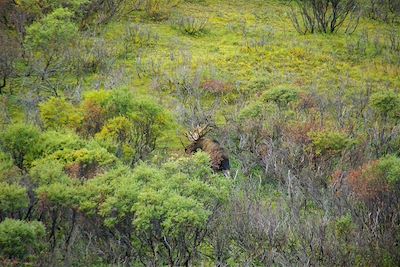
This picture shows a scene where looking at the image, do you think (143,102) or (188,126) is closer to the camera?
(143,102)

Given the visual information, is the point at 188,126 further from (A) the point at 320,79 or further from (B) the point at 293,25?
(B) the point at 293,25

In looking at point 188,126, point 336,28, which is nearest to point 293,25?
point 336,28

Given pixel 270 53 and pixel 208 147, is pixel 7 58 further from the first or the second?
pixel 270 53

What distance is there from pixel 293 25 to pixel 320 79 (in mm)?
5681

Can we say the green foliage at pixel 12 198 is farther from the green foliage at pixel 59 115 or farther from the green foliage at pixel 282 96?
the green foliage at pixel 282 96

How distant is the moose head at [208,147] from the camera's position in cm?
1343

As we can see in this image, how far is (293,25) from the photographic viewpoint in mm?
24234

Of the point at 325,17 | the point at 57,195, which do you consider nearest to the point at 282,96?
the point at 57,195

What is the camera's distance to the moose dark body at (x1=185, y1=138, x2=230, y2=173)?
1337 centimetres

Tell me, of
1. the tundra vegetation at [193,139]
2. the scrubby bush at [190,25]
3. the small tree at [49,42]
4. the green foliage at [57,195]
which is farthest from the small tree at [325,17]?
the green foliage at [57,195]

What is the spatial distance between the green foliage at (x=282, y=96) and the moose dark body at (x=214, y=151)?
279 cm

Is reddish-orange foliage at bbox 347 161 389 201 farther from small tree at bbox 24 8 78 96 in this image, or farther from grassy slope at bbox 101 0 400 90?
small tree at bbox 24 8 78 96

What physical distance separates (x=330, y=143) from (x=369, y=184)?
288 centimetres

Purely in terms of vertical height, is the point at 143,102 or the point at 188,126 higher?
the point at 143,102
